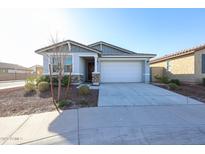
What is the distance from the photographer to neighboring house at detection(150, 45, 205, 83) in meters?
14.7

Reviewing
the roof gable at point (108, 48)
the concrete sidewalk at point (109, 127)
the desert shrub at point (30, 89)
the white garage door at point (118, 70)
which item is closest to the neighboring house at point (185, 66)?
the white garage door at point (118, 70)

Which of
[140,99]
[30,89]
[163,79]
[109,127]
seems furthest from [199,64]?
[30,89]

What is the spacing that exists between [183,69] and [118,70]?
6.76 metres

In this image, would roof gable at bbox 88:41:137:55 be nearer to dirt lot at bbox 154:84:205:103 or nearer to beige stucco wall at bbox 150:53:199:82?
beige stucco wall at bbox 150:53:199:82

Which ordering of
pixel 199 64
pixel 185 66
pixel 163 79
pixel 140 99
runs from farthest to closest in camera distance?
pixel 163 79
pixel 185 66
pixel 199 64
pixel 140 99

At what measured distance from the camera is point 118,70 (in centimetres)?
1714

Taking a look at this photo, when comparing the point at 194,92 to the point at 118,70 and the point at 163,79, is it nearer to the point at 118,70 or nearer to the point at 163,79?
the point at 163,79

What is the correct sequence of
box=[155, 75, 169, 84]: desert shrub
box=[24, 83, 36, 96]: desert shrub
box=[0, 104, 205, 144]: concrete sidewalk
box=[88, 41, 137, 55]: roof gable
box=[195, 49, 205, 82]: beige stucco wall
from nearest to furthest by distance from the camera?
box=[0, 104, 205, 144]: concrete sidewalk < box=[24, 83, 36, 96]: desert shrub < box=[195, 49, 205, 82]: beige stucco wall < box=[155, 75, 169, 84]: desert shrub < box=[88, 41, 137, 55]: roof gable

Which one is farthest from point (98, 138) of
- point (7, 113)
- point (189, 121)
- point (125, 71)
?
point (125, 71)

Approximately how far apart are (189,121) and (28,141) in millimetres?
4856

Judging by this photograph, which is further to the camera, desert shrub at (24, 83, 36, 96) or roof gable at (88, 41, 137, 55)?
roof gable at (88, 41, 137, 55)

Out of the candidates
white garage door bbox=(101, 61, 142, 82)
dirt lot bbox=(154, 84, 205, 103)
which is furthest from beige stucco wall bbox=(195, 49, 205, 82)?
white garage door bbox=(101, 61, 142, 82)

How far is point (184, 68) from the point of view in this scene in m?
16.5
